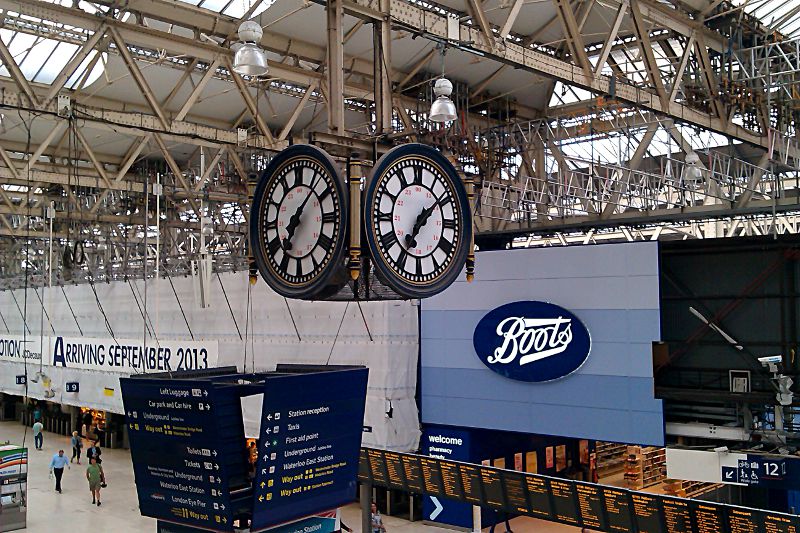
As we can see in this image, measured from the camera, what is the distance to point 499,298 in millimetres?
15258

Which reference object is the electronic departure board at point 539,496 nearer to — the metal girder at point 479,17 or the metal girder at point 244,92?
the metal girder at point 479,17


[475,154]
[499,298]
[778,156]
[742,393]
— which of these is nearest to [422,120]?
[475,154]

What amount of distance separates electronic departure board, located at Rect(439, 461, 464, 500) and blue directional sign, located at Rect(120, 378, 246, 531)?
28.5 ft

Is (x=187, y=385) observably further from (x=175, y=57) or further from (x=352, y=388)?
(x=175, y=57)

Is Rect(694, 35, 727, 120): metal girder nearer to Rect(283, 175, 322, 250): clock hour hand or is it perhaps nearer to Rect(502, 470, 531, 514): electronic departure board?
Rect(502, 470, 531, 514): electronic departure board

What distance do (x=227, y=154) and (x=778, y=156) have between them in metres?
13.4

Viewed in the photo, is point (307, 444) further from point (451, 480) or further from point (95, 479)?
point (95, 479)

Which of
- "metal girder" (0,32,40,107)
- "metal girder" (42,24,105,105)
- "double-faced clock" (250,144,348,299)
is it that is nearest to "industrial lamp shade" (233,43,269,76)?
"double-faced clock" (250,144,348,299)

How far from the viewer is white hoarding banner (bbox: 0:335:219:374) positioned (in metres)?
20.1

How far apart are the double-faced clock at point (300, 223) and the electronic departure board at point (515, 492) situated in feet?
28.0

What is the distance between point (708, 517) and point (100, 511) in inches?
503

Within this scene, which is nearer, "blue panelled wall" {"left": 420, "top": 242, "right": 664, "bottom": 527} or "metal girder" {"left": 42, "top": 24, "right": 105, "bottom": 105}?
"metal girder" {"left": 42, "top": 24, "right": 105, "bottom": 105}

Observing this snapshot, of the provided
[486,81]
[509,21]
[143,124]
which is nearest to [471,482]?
[509,21]

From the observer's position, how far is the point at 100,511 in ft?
58.2
